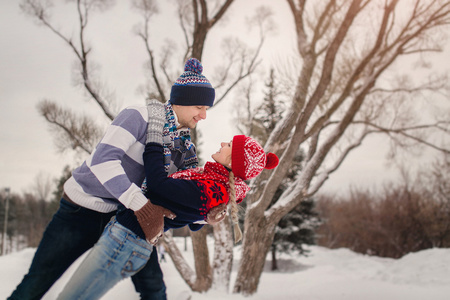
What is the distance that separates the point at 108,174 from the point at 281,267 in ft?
59.3

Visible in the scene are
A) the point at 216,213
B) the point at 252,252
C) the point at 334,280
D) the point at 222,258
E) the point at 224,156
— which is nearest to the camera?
the point at 216,213

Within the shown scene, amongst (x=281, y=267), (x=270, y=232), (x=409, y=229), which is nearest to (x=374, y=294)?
(x=270, y=232)

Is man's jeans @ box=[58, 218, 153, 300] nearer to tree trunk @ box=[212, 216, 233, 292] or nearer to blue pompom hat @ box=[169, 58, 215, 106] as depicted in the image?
blue pompom hat @ box=[169, 58, 215, 106]

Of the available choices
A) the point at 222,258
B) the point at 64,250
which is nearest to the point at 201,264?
the point at 222,258

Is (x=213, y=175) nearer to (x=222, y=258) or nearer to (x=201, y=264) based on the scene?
(x=222, y=258)

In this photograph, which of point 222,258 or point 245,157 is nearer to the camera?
point 245,157

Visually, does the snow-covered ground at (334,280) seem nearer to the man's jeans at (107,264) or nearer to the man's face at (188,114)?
the man's jeans at (107,264)

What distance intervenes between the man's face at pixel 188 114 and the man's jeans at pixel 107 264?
0.64 meters

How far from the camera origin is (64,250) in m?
1.59

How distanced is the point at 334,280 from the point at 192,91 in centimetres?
815

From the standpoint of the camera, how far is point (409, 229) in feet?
67.4

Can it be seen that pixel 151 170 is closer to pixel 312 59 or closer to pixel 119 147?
pixel 119 147

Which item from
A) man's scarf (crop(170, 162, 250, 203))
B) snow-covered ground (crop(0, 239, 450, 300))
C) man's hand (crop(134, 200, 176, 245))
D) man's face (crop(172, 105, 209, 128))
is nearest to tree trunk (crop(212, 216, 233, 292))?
snow-covered ground (crop(0, 239, 450, 300))

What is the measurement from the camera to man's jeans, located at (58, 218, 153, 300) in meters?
1.36
